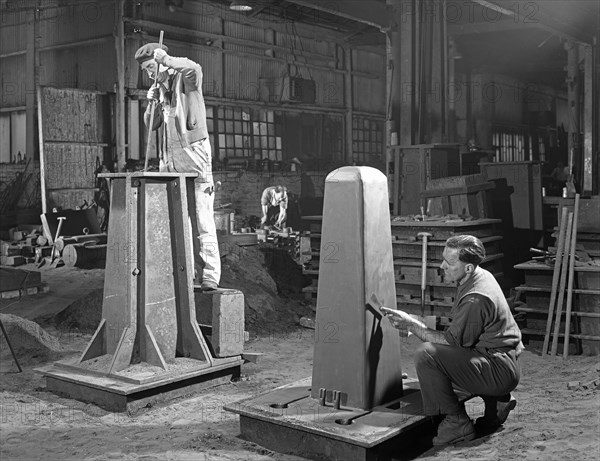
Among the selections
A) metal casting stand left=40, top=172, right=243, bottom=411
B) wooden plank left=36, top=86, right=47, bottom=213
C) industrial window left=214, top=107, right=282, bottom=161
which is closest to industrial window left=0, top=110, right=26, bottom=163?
wooden plank left=36, top=86, right=47, bottom=213

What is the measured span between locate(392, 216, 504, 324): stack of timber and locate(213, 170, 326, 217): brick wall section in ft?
32.7

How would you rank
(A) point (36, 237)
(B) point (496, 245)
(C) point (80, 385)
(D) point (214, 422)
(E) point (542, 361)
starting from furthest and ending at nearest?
(A) point (36, 237), (B) point (496, 245), (E) point (542, 361), (C) point (80, 385), (D) point (214, 422)

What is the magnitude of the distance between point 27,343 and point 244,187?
1230 cm

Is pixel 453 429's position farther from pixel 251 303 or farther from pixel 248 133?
pixel 248 133

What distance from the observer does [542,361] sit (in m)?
8.02

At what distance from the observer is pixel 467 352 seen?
16.3 ft

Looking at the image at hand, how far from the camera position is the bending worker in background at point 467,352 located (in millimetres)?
4938

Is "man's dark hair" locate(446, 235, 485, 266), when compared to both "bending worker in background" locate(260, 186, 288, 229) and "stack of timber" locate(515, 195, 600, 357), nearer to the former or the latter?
"stack of timber" locate(515, 195, 600, 357)

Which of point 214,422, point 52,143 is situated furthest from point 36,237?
point 214,422

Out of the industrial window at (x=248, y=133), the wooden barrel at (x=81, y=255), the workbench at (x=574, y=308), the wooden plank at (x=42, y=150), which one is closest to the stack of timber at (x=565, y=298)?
the workbench at (x=574, y=308)

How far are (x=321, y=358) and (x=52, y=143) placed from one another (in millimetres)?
13533

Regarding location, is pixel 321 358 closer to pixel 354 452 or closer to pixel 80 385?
pixel 354 452

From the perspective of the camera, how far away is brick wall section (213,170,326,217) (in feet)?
63.8

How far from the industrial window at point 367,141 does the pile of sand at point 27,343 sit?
55.9 feet
